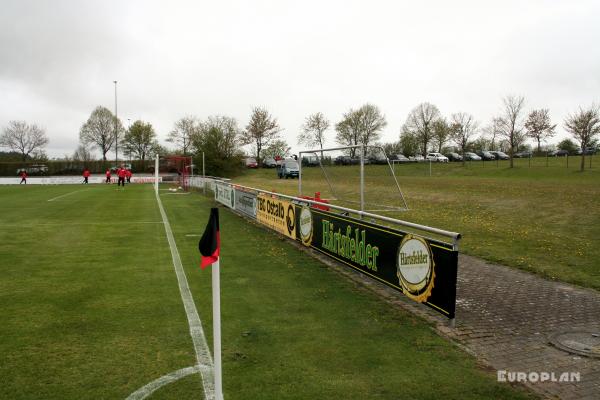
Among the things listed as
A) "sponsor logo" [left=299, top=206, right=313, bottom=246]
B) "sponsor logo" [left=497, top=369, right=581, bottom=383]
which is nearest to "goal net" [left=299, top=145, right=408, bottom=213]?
"sponsor logo" [left=299, top=206, right=313, bottom=246]

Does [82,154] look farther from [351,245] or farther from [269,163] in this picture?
[351,245]

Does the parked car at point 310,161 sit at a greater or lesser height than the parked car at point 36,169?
greater

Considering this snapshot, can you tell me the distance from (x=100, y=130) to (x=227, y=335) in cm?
8093

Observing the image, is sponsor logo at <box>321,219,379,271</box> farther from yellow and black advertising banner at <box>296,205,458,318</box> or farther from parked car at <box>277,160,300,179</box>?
parked car at <box>277,160,300,179</box>

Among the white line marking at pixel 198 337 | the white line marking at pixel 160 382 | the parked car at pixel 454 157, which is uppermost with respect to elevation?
the parked car at pixel 454 157

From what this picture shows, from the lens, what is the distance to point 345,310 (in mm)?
6344

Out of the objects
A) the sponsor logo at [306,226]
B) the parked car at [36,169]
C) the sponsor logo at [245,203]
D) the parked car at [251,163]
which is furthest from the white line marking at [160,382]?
the parked car at [36,169]

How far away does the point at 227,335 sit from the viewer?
5.30 meters

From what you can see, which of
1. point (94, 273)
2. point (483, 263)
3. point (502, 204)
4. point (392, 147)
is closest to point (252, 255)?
point (94, 273)

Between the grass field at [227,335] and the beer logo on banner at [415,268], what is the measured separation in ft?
1.27

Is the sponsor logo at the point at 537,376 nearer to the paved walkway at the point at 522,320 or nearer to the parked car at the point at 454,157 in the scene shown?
the paved walkway at the point at 522,320

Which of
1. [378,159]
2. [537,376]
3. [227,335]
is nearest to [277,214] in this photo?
[378,159]

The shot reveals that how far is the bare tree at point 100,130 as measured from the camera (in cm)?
7756

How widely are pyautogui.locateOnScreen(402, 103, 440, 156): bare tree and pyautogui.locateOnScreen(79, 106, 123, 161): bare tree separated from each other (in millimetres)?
49491
